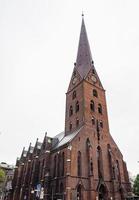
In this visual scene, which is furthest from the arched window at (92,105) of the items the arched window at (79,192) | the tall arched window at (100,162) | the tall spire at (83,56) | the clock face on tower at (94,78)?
the arched window at (79,192)

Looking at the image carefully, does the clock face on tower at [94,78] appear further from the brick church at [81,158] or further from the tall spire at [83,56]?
the tall spire at [83,56]

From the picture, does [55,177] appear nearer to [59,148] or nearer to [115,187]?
[59,148]

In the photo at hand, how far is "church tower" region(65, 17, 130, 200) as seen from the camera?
116 feet

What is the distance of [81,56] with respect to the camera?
56.2 metres

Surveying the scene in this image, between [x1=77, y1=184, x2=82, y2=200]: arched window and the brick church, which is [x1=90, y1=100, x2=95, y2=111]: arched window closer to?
the brick church

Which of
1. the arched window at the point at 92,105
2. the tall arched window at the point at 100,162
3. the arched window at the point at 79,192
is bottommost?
the arched window at the point at 79,192

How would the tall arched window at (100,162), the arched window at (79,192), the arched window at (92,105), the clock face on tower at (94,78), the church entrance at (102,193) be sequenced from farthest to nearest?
the clock face on tower at (94,78), the arched window at (92,105), the tall arched window at (100,162), the church entrance at (102,193), the arched window at (79,192)

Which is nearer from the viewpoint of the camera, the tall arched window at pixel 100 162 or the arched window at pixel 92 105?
the tall arched window at pixel 100 162

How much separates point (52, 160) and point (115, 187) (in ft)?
44.3

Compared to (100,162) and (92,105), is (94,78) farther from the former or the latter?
(100,162)

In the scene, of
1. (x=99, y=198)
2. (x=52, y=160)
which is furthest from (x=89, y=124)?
(x=99, y=198)

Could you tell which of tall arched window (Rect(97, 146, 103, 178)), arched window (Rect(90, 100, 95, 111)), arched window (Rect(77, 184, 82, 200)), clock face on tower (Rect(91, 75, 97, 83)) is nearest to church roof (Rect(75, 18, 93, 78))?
clock face on tower (Rect(91, 75, 97, 83))

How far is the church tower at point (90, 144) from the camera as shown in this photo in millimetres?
35344

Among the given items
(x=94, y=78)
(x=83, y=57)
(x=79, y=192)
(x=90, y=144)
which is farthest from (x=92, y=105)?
(x=79, y=192)
